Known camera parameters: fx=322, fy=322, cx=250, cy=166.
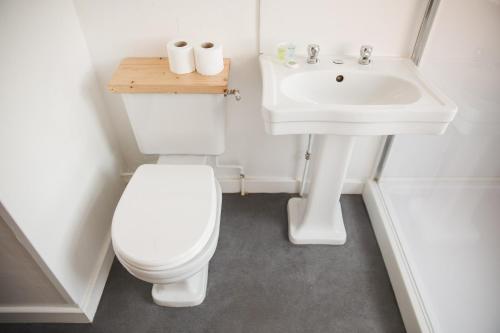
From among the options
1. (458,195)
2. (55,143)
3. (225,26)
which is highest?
(225,26)

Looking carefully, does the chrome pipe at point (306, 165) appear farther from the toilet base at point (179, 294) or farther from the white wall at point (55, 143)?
the white wall at point (55, 143)

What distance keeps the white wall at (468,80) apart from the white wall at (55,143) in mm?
1396

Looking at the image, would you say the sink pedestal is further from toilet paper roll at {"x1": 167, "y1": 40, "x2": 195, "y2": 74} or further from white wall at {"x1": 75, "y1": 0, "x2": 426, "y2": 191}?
toilet paper roll at {"x1": 167, "y1": 40, "x2": 195, "y2": 74}

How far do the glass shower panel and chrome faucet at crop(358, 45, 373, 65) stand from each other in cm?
24

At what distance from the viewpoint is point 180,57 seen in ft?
3.98

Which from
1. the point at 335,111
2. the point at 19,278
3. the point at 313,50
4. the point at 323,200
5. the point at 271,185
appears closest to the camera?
the point at 335,111

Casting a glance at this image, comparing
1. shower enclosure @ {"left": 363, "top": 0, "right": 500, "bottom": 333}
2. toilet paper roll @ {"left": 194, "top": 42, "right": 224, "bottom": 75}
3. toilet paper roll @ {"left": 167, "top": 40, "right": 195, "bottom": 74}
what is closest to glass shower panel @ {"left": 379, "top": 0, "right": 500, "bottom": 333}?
shower enclosure @ {"left": 363, "top": 0, "right": 500, "bottom": 333}

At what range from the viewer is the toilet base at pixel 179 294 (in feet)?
4.41

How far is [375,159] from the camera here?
1703 mm

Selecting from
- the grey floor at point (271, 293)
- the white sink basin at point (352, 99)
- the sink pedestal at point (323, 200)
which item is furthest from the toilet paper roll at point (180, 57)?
the grey floor at point (271, 293)

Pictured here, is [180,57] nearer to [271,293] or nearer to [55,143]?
[55,143]

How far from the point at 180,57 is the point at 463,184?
1.23m

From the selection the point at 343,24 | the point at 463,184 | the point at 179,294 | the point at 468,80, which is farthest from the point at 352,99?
the point at 179,294

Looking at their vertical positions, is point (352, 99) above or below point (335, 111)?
below
